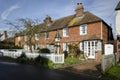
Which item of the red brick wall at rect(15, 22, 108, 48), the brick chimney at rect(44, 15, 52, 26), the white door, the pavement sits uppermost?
the brick chimney at rect(44, 15, 52, 26)

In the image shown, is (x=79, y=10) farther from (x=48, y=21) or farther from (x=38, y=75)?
(x=38, y=75)

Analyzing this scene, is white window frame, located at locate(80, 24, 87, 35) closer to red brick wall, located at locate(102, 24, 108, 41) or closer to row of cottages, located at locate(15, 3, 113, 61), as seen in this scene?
row of cottages, located at locate(15, 3, 113, 61)

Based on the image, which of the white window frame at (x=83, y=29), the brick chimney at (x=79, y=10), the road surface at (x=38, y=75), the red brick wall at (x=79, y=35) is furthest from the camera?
the brick chimney at (x=79, y=10)

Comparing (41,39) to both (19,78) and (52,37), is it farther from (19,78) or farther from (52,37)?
(19,78)

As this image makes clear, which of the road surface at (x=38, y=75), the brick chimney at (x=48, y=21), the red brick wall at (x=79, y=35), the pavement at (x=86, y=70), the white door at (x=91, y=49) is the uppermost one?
the brick chimney at (x=48, y=21)

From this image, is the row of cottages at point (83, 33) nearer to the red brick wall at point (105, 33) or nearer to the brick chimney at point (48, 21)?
the red brick wall at point (105, 33)

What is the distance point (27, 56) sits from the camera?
2473 centimetres

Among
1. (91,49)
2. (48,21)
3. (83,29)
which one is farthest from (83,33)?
(48,21)

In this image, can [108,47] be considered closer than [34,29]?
Yes

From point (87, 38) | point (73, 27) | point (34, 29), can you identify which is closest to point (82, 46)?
point (87, 38)

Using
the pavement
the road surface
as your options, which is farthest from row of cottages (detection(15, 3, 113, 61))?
the road surface

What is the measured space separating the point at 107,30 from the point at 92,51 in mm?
5185

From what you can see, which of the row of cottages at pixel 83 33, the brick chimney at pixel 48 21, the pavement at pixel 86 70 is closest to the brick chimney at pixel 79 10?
the row of cottages at pixel 83 33

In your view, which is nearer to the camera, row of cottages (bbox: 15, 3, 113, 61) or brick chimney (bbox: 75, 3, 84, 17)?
row of cottages (bbox: 15, 3, 113, 61)
